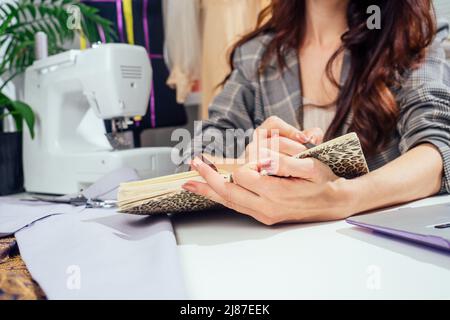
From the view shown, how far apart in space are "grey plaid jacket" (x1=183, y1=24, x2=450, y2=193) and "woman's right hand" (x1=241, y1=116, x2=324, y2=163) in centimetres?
17

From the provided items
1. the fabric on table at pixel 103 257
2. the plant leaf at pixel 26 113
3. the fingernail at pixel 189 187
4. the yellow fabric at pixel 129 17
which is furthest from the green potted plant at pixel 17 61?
the fingernail at pixel 189 187

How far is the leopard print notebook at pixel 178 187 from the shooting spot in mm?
432

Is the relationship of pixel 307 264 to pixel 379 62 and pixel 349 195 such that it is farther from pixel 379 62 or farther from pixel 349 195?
pixel 379 62

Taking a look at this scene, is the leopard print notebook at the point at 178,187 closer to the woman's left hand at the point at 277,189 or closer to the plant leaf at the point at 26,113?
the woman's left hand at the point at 277,189

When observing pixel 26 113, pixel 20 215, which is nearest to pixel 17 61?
pixel 26 113

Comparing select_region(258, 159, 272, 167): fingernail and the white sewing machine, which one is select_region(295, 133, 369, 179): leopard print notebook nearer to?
select_region(258, 159, 272, 167): fingernail

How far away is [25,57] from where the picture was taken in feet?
3.75

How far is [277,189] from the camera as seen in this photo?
0.46 meters

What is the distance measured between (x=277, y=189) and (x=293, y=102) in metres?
0.48

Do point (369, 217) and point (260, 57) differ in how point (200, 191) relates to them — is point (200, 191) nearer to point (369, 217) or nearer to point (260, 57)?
point (369, 217)

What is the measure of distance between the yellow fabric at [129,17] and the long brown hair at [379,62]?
0.92m

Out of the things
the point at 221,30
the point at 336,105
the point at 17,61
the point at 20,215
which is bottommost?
the point at 20,215
